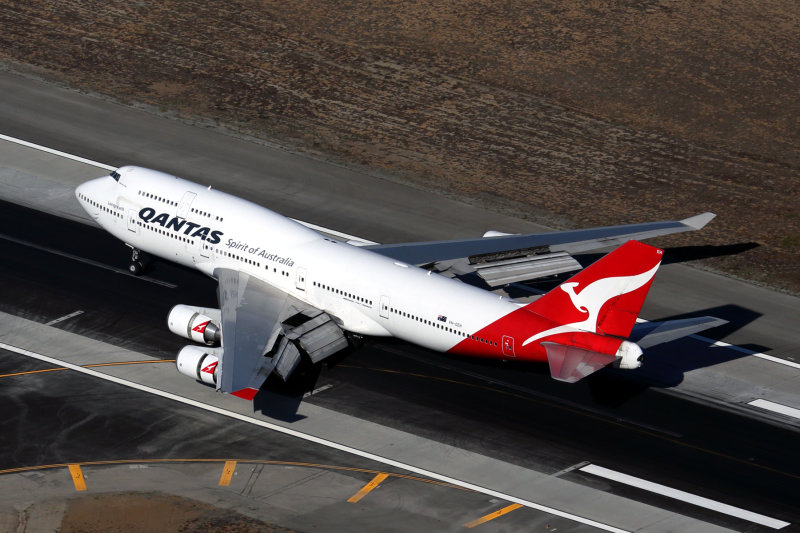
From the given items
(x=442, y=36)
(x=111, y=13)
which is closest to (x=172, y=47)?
(x=111, y=13)

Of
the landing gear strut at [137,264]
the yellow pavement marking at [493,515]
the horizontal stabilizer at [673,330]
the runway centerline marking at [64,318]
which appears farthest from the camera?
the landing gear strut at [137,264]

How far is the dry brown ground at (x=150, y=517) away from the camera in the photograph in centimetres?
4584

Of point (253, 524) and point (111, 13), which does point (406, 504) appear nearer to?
point (253, 524)

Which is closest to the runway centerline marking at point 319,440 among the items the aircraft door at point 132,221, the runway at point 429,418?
the runway at point 429,418

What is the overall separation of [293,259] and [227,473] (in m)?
12.3

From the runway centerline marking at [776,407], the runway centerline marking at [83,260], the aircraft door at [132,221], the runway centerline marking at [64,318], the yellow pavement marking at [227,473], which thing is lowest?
the yellow pavement marking at [227,473]

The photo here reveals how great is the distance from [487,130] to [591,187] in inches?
356

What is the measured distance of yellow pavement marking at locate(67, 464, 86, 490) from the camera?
48.2 m

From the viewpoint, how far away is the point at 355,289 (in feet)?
185

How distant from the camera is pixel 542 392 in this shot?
184 ft

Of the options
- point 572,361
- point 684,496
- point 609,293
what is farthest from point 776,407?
point 572,361

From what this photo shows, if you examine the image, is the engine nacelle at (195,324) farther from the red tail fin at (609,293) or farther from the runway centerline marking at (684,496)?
the runway centerline marking at (684,496)

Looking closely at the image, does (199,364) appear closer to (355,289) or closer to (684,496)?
(355,289)

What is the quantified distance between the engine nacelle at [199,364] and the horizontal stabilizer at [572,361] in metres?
14.6
